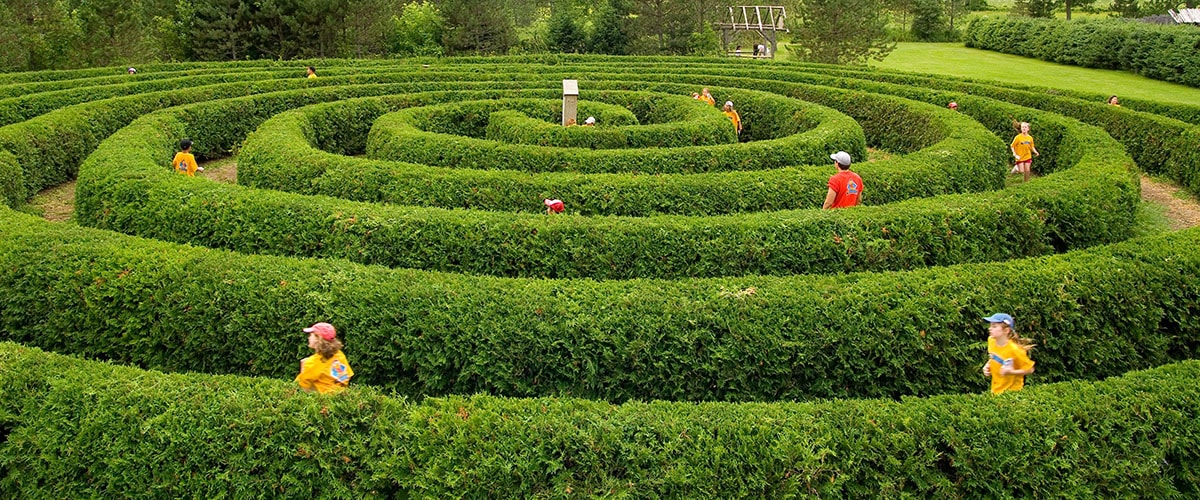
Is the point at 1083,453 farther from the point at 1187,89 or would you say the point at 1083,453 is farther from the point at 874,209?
the point at 1187,89

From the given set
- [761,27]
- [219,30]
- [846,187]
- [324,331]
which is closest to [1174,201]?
[846,187]

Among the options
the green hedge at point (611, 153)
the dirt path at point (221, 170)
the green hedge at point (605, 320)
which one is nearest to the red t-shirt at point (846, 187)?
the green hedge at point (605, 320)

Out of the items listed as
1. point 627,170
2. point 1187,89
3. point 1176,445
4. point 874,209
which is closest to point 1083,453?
point 1176,445

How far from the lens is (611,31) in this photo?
4638 centimetres

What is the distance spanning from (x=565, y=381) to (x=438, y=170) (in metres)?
6.25

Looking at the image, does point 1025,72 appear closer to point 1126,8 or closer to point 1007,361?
point 1126,8

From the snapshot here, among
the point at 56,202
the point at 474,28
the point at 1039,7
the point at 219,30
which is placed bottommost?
the point at 56,202

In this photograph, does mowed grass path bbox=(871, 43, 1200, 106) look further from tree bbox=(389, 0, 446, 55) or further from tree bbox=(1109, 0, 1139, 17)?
tree bbox=(389, 0, 446, 55)

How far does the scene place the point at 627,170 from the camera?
1441 cm

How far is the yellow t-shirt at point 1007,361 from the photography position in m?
6.90

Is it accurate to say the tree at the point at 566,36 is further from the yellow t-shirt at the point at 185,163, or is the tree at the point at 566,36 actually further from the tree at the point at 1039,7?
the tree at the point at 1039,7

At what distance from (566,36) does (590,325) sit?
41055 mm

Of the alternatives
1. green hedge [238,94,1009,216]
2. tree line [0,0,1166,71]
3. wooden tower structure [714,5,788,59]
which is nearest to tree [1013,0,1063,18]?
wooden tower structure [714,5,788,59]

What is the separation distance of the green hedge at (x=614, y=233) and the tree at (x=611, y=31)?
121 ft
